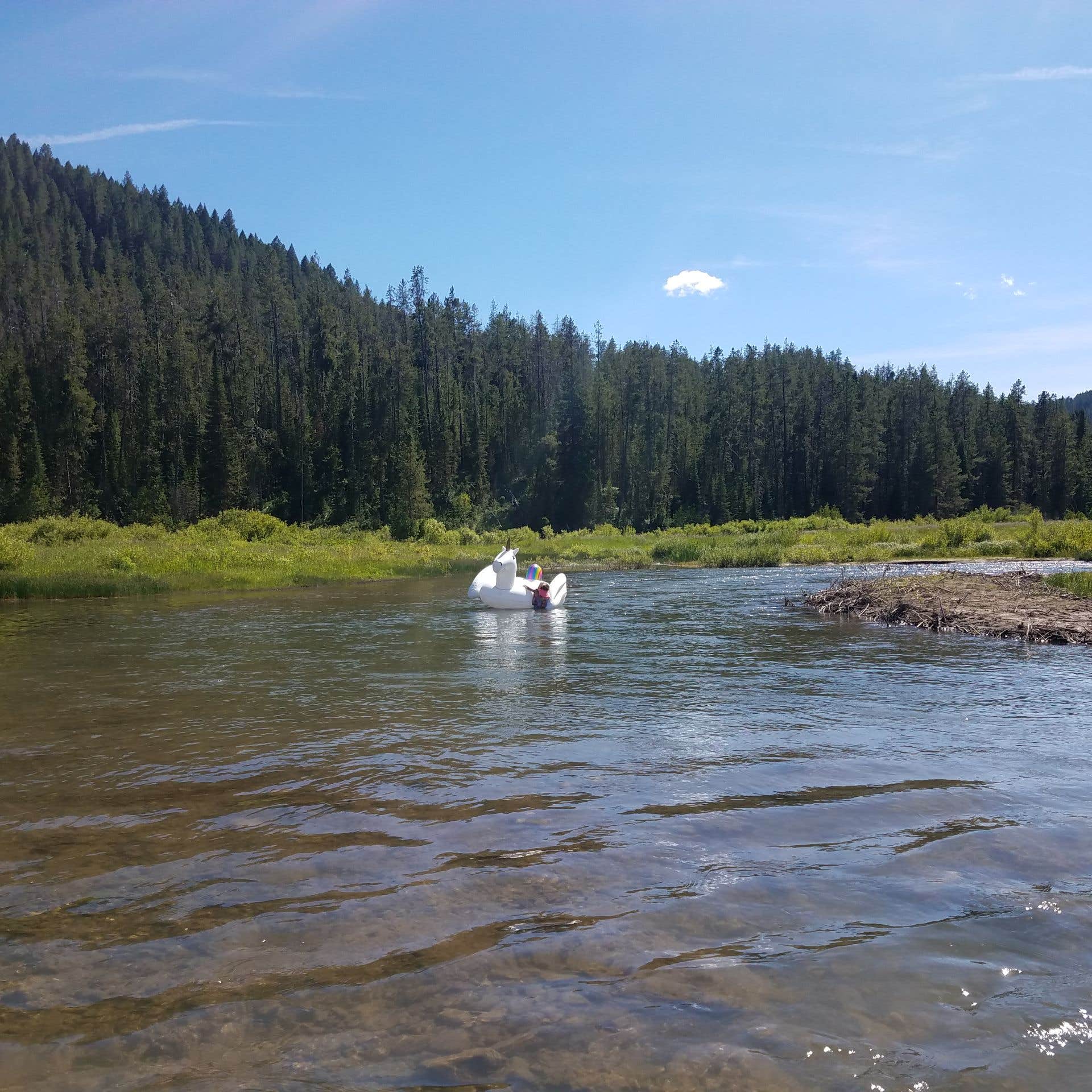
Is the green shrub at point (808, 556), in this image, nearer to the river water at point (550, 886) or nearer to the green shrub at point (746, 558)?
the green shrub at point (746, 558)

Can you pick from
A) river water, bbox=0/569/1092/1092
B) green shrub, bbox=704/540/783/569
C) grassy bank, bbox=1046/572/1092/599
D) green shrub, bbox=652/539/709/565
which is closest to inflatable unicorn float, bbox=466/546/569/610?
river water, bbox=0/569/1092/1092

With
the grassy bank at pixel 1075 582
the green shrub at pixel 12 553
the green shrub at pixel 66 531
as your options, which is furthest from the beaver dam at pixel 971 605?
the green shrub at pixel 66 531

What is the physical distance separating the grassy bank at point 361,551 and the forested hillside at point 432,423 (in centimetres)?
1926

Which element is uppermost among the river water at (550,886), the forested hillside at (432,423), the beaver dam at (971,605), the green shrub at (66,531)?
the forested hillside at (432,423)

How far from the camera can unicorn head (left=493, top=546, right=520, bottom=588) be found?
2439cm

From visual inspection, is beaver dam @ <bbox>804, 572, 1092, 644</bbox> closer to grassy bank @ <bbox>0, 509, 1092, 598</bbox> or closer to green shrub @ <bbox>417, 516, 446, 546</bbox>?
grassy bank @ <bbox>0, 509, 1092, 598</bbox>

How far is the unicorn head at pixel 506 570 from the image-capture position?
80.0 feet

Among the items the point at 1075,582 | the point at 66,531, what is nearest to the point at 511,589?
the point at 1075,582

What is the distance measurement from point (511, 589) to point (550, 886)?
60.9ft

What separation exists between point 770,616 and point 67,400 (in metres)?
79.2

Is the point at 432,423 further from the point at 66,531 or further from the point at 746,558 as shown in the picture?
the point at 746,558

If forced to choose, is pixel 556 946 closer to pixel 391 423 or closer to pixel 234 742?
pixel 234 742

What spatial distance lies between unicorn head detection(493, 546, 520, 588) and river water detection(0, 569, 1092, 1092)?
10.9 meters

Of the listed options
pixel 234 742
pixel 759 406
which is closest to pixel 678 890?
pixel 234 742
